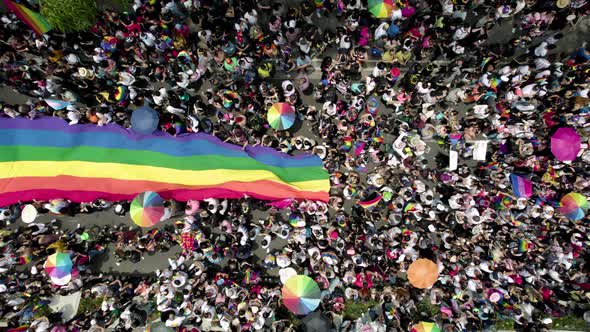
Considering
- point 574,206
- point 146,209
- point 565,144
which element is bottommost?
point 146,209

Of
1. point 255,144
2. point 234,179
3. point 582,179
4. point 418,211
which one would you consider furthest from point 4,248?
point 582,179

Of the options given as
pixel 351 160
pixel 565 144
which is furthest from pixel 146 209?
pixel 565 144

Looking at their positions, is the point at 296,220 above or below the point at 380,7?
below

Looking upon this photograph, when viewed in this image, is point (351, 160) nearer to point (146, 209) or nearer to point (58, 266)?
→ point (146, 209)

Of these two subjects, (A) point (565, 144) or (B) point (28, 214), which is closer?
(A) point (565, 144)

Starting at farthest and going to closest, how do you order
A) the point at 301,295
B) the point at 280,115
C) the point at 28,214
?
the point at 28,214 < the point at 280,115 < the point at 301,295

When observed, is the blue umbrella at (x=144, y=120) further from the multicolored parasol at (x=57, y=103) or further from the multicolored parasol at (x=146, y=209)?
the multicolored parasol at (x=57, y=103)

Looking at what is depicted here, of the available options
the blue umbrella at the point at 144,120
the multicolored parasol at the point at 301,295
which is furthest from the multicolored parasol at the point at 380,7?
the multicolored parasol at the point at 301,295

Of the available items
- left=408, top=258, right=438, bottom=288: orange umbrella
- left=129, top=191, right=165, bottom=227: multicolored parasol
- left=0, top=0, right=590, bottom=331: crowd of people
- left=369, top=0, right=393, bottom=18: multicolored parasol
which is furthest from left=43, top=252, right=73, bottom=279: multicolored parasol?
left=369, top=0, right=393, bottom=18: multicolored parasol
